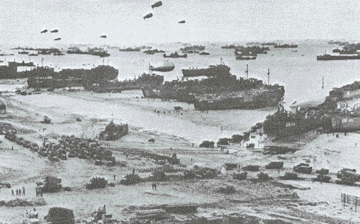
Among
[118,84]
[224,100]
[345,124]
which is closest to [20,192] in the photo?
[345,124]

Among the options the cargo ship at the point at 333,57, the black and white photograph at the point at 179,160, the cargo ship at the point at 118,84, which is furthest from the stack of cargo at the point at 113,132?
the cargo ship at the point at 333,57

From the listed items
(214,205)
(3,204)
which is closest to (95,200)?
(3,204)

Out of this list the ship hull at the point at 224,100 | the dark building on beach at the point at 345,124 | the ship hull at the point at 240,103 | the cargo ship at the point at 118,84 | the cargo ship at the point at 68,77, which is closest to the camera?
the dark building on beach at the point at 345,124

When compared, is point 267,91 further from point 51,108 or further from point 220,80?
point 51,108

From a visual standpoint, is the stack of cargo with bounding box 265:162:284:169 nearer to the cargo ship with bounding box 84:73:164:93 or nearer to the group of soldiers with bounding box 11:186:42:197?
the group of soldiers with bounding box 11:186:42:197

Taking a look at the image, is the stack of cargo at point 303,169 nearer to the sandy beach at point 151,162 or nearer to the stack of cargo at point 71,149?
the sandy beach at point 151,162

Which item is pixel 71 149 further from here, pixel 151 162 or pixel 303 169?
pixel 303 169

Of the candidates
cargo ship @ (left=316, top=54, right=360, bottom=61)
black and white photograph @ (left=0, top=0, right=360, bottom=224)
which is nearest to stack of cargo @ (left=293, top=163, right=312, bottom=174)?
black and white photograph @ (left=0, top=0, right=360, bottom=224)
